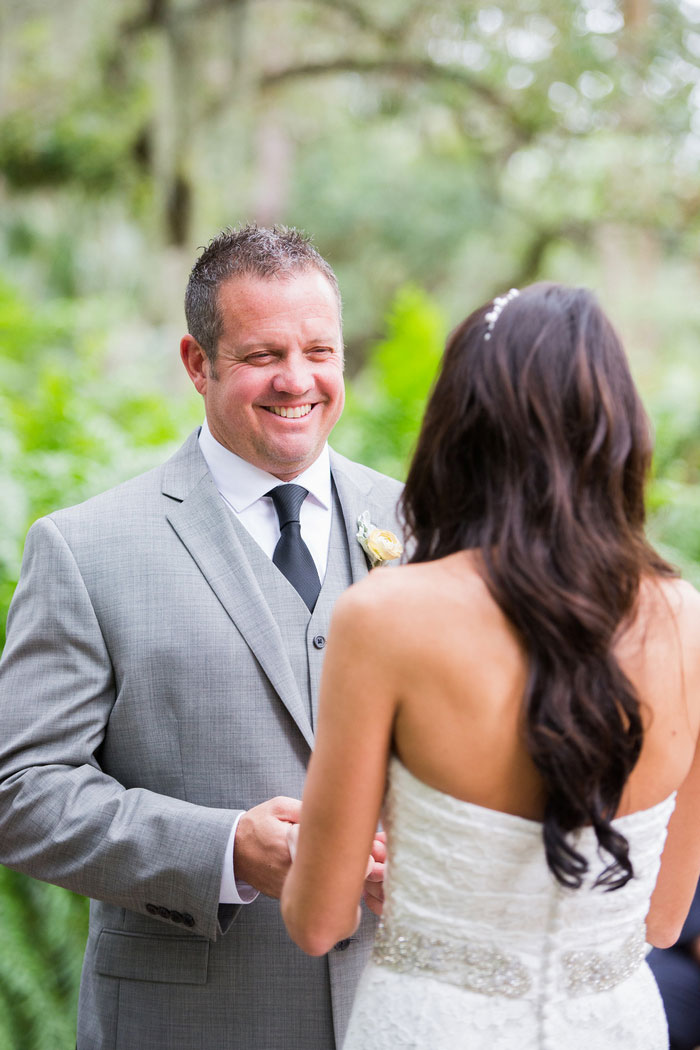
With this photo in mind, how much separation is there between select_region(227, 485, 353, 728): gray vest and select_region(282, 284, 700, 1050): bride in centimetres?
49

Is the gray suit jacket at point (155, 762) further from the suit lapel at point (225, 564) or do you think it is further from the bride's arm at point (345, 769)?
the bride's arm at point (345, 769)

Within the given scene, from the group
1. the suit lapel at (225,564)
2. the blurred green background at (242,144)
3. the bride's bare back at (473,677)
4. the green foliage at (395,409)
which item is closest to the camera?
the bride's bare back at (473,677)

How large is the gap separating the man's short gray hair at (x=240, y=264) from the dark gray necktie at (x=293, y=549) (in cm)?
32

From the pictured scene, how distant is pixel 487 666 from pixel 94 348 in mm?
6092

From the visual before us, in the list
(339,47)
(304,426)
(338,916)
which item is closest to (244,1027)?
(338,916)

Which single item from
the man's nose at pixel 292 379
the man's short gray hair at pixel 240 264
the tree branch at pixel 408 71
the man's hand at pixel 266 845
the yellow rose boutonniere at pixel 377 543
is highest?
the tree branch at pixel 408 71

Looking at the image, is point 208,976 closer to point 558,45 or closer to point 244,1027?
point 244,1027

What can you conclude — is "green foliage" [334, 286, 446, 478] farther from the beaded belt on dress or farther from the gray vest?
the beaded belt on dress

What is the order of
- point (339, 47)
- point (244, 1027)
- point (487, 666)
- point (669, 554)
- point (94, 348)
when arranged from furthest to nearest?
1. point (339, 47)
2. point (94, 348)
3. point (669, 554)
4. point (244, 1027)
5. point (487, 666)

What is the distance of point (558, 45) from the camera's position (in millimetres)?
8125

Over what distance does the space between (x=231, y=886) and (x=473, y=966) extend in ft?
1.61

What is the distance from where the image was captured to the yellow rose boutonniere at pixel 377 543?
6.61 ft

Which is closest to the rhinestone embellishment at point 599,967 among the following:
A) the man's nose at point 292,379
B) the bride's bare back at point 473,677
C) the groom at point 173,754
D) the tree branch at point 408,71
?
the bride's bare back at point 473,677

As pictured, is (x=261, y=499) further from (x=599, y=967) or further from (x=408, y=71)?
(x=408, y=71)
